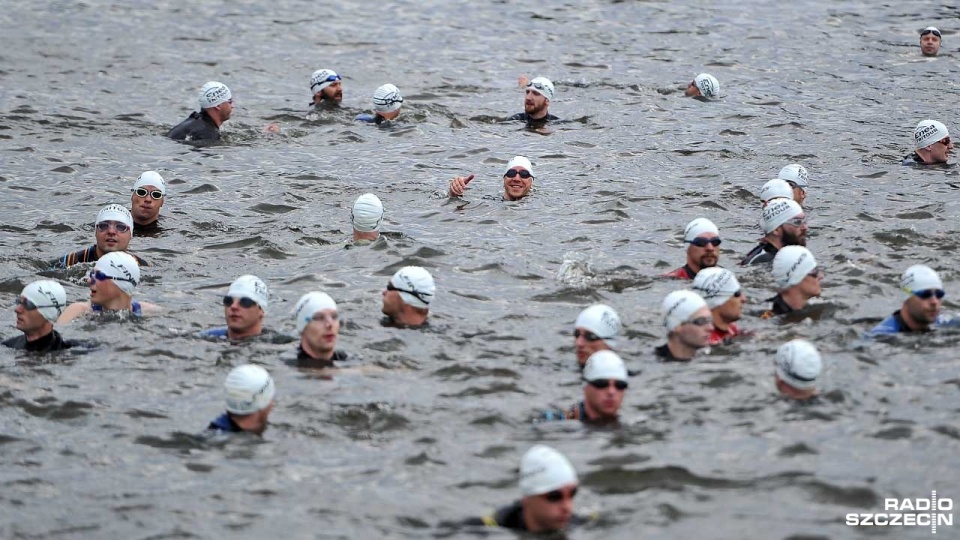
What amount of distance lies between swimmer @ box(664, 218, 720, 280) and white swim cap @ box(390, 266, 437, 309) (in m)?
3.70

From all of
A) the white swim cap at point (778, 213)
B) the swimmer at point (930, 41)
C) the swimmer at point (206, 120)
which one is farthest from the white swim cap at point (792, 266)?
the swimmer at point (930, 41)

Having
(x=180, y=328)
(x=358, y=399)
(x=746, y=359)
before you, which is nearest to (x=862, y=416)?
(x=746, y=359)

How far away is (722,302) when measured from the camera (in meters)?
14.4

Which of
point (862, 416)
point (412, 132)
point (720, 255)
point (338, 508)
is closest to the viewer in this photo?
point (338, 508)

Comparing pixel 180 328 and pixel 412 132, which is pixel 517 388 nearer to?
pixel 180 328

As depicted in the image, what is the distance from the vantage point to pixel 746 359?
13.8 meters

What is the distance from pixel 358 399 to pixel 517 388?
1.78 m

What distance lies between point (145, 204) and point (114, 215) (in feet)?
5.86

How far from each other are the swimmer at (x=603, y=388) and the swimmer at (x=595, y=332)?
1455 millimetres

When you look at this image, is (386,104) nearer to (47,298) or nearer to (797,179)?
(797,179)

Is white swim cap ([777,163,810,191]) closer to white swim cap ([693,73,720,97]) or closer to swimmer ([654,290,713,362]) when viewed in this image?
swimmer ([654,290,713,362])

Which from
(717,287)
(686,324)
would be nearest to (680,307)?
(686,324)

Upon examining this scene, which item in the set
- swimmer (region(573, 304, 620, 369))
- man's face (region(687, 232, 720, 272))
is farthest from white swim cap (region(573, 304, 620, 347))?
man's face (region(687, 232, 720, 272))

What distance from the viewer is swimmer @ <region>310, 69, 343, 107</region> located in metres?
26.6
